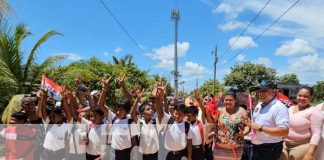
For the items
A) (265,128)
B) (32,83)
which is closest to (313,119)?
(265,128)

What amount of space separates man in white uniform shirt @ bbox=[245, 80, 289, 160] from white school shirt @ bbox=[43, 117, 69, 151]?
2.72 meters

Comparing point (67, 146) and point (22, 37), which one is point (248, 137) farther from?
point (22, 37)

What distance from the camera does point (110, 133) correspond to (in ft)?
18.1

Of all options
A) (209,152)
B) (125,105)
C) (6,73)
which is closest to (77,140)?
(125,105)

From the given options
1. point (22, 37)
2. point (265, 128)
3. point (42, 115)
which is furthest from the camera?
point (22, 37)

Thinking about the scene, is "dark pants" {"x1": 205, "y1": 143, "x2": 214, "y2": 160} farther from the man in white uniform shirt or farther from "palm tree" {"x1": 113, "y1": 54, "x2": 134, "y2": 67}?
"palm tree" {"x1": 113, "y1": 54, "x2": 134, "y2": 67}

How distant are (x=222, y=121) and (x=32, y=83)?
5661mm

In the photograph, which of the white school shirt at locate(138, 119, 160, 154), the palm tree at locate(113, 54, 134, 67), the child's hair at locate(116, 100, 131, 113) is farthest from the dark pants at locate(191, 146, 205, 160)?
the palm tree at locate(113, 54, 134, 67)

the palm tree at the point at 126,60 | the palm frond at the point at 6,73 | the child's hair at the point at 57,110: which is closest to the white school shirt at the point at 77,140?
the child's hair at the point at 57,110

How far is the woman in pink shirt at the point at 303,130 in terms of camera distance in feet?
14.1

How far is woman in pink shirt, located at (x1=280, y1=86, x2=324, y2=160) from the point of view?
14.1 ft

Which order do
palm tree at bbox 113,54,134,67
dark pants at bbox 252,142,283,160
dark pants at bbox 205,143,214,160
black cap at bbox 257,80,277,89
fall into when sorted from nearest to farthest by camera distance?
black cap at bbox 257,80,277,89
dark pants at bbox 252,142,283,160
dark pants at bbox 205,143,214,160
palm tree at bbox 113,54,134,67

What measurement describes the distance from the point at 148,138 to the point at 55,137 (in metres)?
1.34

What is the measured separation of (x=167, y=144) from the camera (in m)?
5.32
